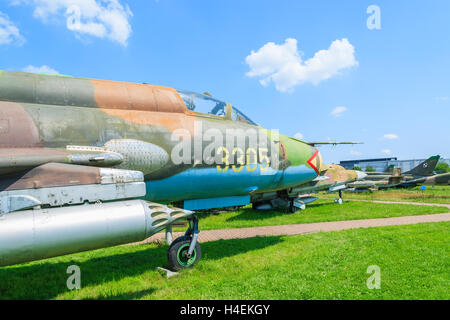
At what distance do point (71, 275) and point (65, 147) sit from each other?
3062 mm

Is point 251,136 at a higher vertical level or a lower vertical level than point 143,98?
lower

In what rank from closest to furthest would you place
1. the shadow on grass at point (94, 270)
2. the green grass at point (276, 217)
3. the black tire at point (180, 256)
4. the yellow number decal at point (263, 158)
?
the shadow on grass at point (94, 270) → the black tire at point (180, 256) → the yellow number decal at point (263, 158) → the green grass at point (276, 217)

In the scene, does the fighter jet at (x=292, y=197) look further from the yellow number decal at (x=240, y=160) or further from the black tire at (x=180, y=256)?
the black tire at (x=180, y=256)

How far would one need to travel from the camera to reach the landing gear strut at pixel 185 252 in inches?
229

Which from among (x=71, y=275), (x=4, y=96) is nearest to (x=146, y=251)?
(x=71, y=275)

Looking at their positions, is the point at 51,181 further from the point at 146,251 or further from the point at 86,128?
the point at 146,251

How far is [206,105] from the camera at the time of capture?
21.6 ft

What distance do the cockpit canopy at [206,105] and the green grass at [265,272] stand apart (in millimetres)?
3443

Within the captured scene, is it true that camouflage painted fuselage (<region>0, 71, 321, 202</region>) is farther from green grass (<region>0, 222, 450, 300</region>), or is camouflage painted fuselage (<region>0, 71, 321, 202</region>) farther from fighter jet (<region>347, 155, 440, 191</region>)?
fighter jet (<region>347, 155, 440, 191</region>)

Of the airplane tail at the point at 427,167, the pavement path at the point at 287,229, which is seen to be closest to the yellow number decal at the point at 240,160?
the pavement path at the point at 287,229

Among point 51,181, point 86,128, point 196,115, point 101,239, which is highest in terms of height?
point 196,115

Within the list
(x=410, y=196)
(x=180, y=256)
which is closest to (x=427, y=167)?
(x=410, y=196)

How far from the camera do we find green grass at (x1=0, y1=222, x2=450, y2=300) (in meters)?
4.78
